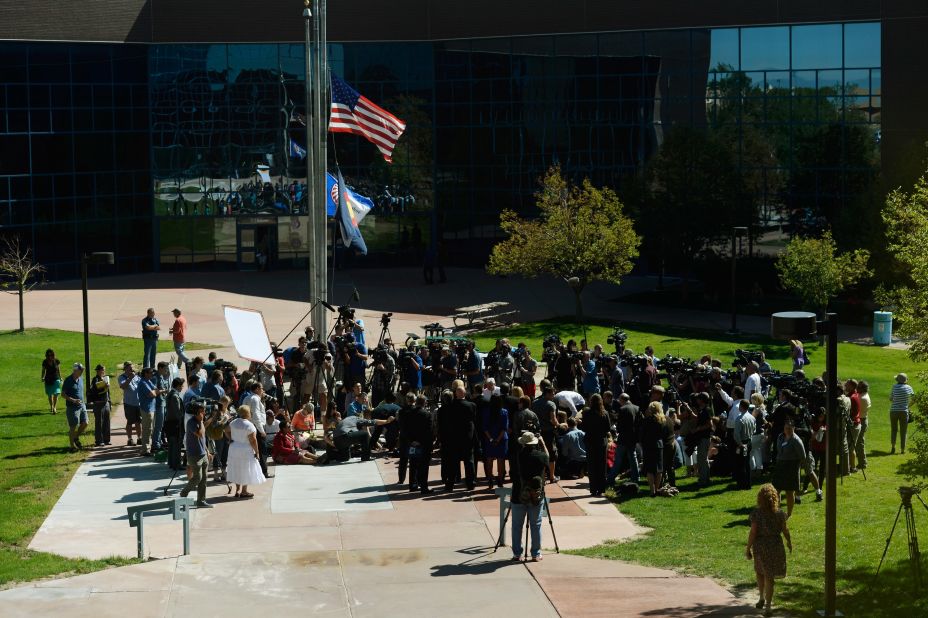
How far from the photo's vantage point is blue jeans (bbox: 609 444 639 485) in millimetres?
19859

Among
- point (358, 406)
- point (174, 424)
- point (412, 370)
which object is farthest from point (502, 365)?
point (174, 424)

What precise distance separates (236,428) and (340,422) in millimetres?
3082

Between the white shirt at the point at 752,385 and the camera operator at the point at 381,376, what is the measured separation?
639cm

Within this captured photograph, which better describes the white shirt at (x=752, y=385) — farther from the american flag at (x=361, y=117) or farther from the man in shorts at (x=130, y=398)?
the man in shorts at (x=130, y=398)

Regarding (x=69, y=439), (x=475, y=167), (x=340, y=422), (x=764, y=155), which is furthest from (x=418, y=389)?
(x=475, y=167)

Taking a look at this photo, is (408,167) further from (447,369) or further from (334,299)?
(447,369)

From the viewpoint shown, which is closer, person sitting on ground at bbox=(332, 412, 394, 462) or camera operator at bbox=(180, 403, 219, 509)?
camera operator at bbox=(180, 403, 219, 509)

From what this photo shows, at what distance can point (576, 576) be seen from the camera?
15430 mm

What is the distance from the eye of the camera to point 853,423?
A: 20.5 m

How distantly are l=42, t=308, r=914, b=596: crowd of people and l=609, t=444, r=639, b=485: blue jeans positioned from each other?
2cm

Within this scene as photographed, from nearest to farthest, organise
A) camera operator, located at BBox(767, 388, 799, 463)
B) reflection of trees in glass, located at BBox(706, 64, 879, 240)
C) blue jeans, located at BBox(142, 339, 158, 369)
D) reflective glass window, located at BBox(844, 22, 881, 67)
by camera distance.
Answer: camera operator, located at BBox(767, 388, 799, 463) < blue jeans, located at BBox(142, 339, 158, 369) < reflective glass window, located at BBox(844, 22, 881, 67) < reflection of trees in glass, located at BBox(706, 64, 879, 240)

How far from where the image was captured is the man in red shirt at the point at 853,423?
20.4 meters

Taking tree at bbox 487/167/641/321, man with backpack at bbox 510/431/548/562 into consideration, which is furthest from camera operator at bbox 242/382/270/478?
tree at bbox 487/167/641/321

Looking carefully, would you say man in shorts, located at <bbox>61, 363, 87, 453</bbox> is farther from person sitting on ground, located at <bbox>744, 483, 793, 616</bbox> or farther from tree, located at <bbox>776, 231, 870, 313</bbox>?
tree, located at <bbox>776, 231, 870, 313</bbox>
